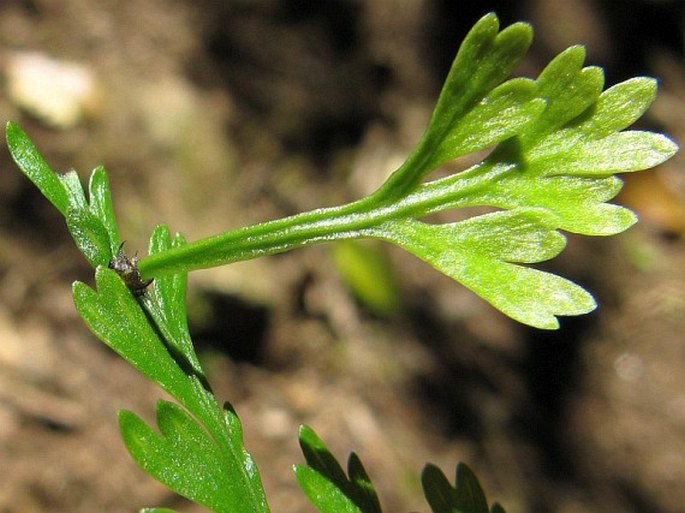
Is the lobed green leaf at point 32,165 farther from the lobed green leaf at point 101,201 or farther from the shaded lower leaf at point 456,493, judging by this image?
the shaded lower leaf at point 456,493

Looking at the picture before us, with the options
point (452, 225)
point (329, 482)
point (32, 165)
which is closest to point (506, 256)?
point (452, 225)

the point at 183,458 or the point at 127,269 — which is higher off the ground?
the point at 127,269

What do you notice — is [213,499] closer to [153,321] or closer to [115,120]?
[153,321]

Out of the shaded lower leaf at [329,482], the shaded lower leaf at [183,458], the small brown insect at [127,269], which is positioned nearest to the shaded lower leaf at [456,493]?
the shaded lower leaf at [329,482]

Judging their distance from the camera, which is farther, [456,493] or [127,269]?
[456,493]

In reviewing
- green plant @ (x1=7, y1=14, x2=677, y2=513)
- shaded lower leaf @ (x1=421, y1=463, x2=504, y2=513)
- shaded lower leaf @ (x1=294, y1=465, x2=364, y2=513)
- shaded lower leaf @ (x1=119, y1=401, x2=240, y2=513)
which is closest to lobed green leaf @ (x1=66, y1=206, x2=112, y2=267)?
green plant @ (x1=7, y1=14, x2=677, y2=513)

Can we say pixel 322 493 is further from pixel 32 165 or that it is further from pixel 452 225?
pixel 32 165

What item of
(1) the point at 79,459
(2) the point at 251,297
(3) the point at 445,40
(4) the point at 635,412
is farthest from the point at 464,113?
(3) the point at 445,40

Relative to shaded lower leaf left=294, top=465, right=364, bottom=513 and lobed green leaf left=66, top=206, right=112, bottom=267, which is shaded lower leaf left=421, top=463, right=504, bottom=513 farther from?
lobed green leaf left=66, top=206, right=112, bottom=267
